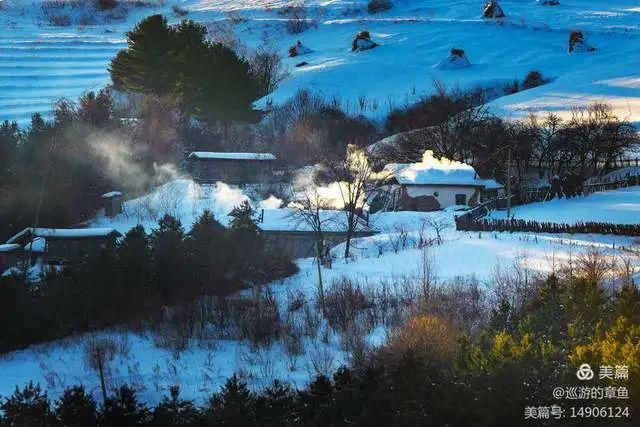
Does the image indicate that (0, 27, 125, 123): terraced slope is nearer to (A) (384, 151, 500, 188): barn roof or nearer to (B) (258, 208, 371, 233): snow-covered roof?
(A) (384, 151, 500, 188): barn roof

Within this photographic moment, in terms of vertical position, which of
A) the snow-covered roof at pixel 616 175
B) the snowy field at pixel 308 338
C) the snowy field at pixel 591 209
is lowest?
the snowy field at pixel 308 338

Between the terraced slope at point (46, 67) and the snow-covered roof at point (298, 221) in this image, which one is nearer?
the snow-covered roof at point (298, 221)

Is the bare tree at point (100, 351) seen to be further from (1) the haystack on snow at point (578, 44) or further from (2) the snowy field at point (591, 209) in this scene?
(1) the haystack on snow at point (578, 44)

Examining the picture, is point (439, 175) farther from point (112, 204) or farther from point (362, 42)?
point (362, 42)

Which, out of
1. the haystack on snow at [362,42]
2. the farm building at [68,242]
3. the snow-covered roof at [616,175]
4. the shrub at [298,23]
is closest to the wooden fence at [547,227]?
the farm building at [68,242]

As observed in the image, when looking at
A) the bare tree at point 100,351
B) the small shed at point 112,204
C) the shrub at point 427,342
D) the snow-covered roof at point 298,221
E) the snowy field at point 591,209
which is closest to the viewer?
the shrub at point 427,342

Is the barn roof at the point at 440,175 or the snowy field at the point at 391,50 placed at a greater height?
the snowy field at the point at 391,50
